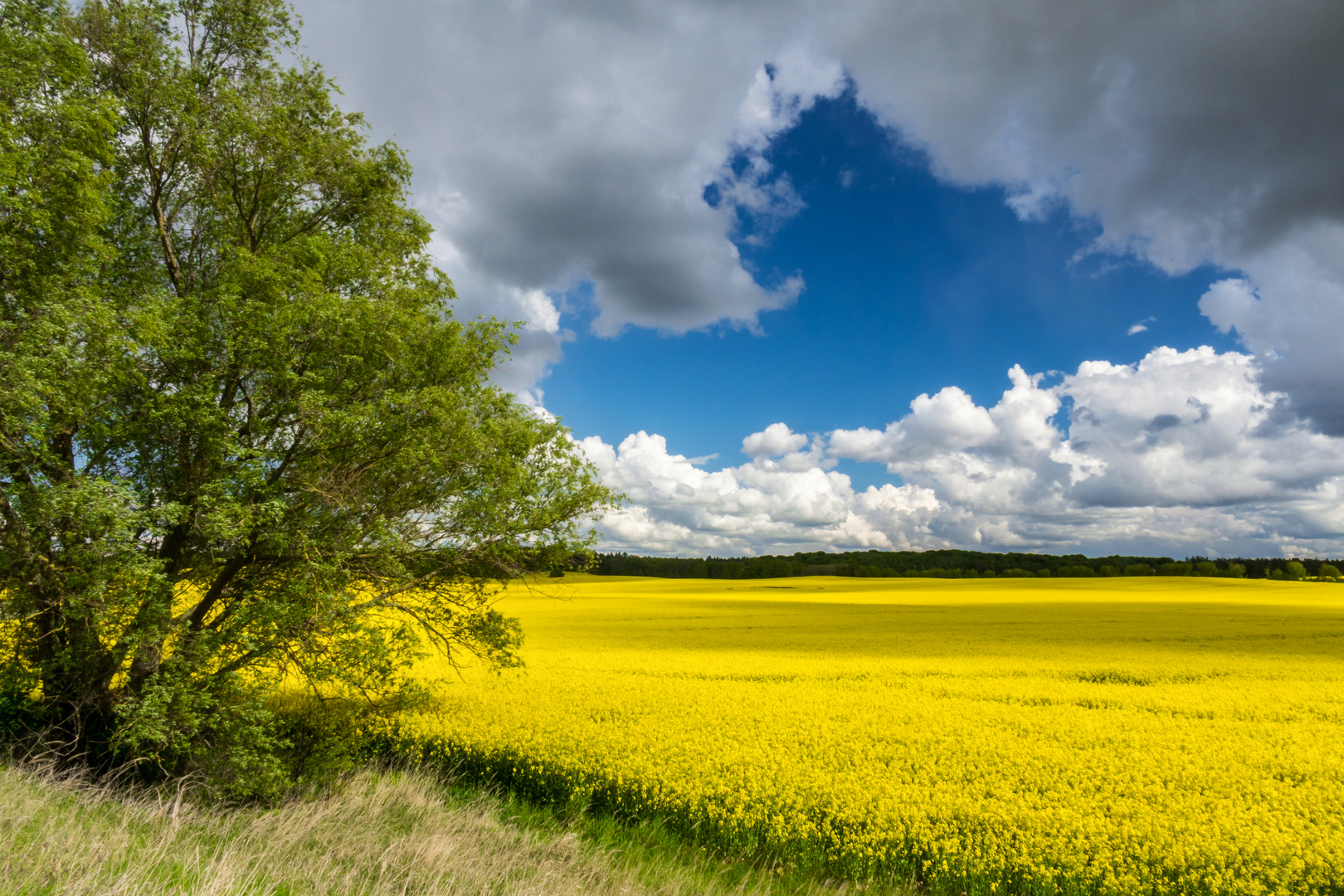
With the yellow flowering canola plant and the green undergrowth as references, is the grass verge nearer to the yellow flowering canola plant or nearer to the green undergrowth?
the green undergrowth

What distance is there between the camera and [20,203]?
7.37 metres

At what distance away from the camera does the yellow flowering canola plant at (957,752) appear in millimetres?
7035

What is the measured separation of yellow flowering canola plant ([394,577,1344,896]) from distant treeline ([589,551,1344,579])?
68.1m

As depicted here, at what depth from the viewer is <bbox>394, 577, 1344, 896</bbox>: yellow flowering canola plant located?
7.04m

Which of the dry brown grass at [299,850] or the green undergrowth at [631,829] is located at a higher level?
the dry brown grass at [299,850]

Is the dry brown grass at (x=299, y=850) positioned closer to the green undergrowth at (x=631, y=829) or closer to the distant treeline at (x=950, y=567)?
the green undergrowth at (x=631, y=829)

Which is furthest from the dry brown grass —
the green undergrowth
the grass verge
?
the green undergrowth

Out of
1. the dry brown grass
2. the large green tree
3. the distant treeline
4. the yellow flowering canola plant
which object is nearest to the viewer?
the dry brown grass

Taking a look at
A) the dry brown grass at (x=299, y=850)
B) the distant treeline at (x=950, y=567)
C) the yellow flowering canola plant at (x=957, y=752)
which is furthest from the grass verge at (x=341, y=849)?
the distant treeline at (x=950, y=567)

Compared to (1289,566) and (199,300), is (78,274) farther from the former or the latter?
(1289,566)

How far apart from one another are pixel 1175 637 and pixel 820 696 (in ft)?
68.2

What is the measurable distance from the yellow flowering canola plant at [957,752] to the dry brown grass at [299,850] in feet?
4.33

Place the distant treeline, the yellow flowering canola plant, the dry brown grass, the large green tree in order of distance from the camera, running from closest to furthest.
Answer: the dry brown grass
the yellow flowering canola plant
the large green tree
the distant treeline

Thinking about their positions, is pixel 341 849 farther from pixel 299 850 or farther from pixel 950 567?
pixel 950 567
